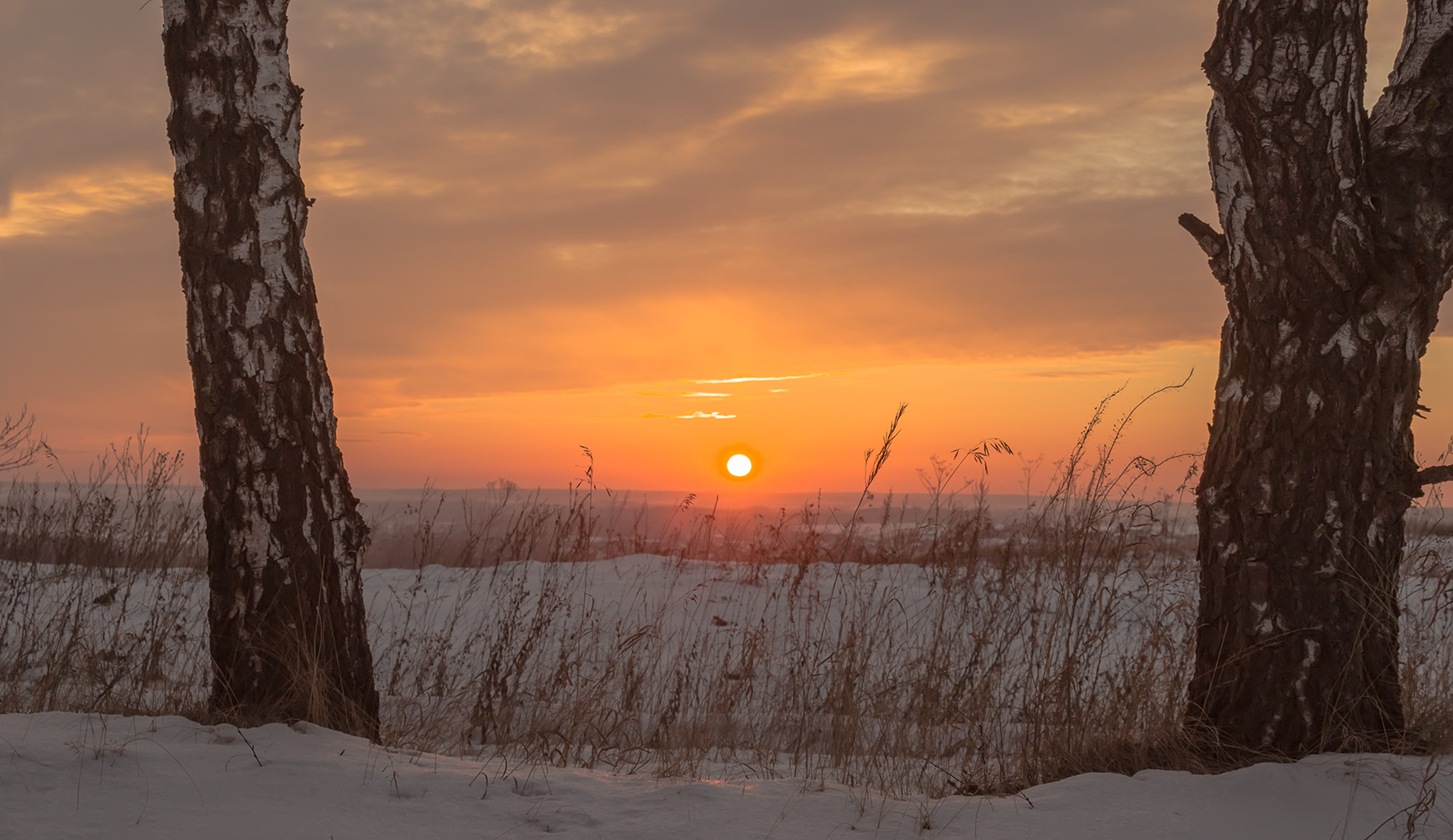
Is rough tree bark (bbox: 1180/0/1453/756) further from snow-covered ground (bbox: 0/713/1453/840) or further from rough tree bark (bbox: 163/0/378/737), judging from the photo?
rough tree bark (bbox: 163/0/378/737)

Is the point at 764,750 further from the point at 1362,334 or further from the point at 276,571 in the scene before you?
the point at 1362,334

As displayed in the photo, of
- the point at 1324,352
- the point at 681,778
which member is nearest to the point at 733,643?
the point at 681,778

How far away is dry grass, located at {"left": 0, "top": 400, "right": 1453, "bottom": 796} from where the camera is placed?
350 cm

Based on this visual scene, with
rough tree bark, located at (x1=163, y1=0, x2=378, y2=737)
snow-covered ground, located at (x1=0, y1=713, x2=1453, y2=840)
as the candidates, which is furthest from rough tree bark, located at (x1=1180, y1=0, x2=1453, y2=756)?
rough tree bark, located at (x1=163, y1=0, x2=378, y2=737)

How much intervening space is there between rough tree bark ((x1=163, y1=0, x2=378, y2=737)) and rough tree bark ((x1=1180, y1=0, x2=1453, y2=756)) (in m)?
3.20

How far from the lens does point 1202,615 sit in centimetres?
309

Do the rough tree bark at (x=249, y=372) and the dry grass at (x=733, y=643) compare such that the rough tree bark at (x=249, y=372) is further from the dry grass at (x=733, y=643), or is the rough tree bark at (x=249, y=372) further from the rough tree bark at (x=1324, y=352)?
the rough tree bark at (x=1324, y=352)

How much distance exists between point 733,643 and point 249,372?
4.01m

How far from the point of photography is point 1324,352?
282 cm

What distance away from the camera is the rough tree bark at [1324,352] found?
2.81 meters

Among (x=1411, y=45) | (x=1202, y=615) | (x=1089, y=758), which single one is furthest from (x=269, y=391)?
(x=1411, y=45)

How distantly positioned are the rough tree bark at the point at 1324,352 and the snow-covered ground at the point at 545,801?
0.91ft

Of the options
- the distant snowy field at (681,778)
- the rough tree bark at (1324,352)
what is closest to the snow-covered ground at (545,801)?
the distant snowy field at (681,778)

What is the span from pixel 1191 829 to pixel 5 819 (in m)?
3.13
